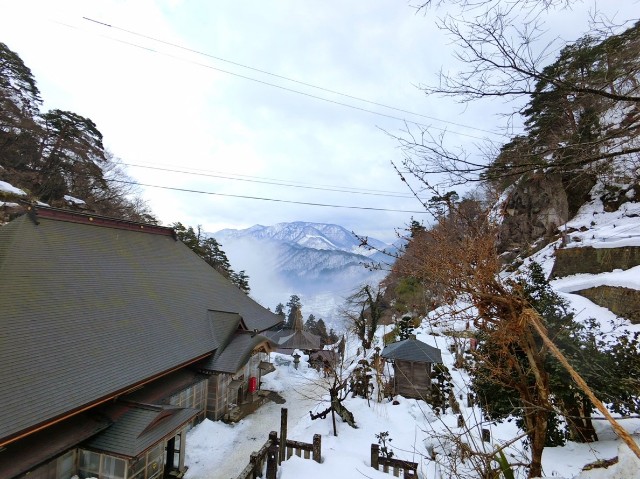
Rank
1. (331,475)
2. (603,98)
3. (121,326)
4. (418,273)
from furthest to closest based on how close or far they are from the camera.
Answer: (121,326) < (331,475) < (418,273) < (603,98)

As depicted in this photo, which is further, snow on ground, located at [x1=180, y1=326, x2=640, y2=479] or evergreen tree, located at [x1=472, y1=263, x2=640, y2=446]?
snow on ground, located at [x1=180, y1=326, x2=640, y2=479]

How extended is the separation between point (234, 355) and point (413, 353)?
23.5ft

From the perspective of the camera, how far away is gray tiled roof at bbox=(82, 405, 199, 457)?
664 centimetres

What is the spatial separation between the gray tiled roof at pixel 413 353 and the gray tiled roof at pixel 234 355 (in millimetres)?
5644

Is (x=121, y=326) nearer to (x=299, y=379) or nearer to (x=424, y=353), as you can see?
(x=424, y=353)

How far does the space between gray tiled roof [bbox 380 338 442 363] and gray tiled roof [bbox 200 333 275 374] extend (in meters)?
5.64

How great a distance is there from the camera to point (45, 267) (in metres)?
9.32

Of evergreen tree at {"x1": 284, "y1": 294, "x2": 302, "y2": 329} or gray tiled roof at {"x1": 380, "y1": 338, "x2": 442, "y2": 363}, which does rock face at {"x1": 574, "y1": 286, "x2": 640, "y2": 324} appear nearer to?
gray tiled roof at {"x1": 380, "y1": 338, "x2": 442, "y2": 363}

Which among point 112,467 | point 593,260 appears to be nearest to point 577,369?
point 593,260

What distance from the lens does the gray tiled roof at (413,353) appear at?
11.9 metres

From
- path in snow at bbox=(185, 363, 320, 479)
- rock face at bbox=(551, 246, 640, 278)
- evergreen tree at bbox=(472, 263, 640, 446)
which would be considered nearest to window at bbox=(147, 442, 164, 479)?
path in snow at bbox=(185, 363, 320, 479)

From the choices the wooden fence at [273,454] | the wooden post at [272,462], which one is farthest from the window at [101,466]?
the wooden post at [272,462]

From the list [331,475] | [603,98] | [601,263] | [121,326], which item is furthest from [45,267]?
[601,263]

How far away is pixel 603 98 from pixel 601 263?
39.0 ft
